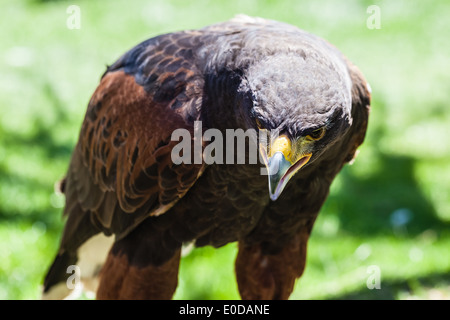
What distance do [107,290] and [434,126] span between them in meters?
5.33

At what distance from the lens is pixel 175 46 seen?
3697 millimetres

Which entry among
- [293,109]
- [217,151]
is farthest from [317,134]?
[217,151]

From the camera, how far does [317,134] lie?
9.52ft

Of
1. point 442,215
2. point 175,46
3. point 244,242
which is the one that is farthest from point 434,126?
point 175,46

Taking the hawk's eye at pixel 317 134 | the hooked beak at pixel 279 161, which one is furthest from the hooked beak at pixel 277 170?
the hawk's eye at pixel 317 134

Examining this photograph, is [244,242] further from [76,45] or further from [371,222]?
[76,45]

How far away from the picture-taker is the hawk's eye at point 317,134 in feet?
9.43

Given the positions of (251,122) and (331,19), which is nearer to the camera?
(251,122)

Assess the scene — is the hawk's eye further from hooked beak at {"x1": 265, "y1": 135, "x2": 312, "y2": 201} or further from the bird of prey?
hooked beak at {"x1": 265, "y1": 135, "x2": 312, "y2": 201}

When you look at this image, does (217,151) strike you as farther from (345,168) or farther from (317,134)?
(345,168)

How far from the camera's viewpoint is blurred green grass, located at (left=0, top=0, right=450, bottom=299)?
5598 millimetres

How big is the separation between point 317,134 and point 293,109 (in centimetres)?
19

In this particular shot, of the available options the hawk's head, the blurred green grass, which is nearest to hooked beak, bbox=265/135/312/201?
the hawk's head

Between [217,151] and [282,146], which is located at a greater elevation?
[282,146]
